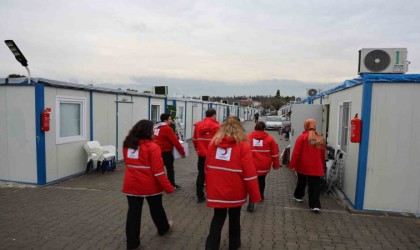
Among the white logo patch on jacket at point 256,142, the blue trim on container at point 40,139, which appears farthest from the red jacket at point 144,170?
the blue trim on container at point 40,139

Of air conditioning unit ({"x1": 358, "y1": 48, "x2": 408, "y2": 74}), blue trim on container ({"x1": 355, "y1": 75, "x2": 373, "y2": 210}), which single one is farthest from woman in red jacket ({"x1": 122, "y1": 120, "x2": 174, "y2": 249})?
air conditioning unit ({"x1": 358, "y1": 48, "x2": 408, "y2": 74})

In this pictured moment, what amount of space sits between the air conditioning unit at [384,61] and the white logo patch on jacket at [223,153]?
376 centimetres

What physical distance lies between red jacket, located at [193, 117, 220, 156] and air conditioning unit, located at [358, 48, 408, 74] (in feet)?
9.69

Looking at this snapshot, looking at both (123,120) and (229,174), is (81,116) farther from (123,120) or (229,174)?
(229,174)

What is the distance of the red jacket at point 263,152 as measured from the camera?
5.82 meters

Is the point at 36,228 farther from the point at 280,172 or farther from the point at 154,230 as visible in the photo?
the point at 280,172

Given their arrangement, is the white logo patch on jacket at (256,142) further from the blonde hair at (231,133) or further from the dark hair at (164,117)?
the blonde hair at (231,133)

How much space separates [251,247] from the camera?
4.27 m

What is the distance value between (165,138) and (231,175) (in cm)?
312

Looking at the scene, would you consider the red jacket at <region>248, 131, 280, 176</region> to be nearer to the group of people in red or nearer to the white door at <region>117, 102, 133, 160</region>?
the group of people in red

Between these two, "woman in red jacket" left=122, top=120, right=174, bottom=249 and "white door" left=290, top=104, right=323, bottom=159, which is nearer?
"woman in red jacket" left=122, top=120, right=174, bottom=249

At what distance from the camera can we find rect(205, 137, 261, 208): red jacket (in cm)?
363

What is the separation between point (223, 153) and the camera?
144 inches

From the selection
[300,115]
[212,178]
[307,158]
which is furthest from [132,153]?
[300,115]
